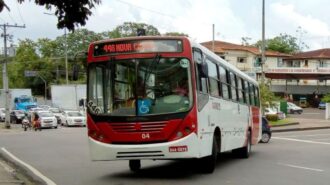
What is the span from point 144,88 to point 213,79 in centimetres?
266

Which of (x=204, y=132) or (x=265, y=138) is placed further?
(x=265, y=138)

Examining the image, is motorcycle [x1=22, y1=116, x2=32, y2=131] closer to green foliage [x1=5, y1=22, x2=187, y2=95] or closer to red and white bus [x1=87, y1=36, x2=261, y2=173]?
red and white bus [x1=87, y1=36, x2=261, y2=173]

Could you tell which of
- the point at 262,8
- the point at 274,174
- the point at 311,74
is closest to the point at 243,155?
the point at 274,174

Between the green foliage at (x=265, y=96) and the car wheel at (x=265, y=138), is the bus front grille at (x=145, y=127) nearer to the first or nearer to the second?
the car wheel at (x=265, y=138)

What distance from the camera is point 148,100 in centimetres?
1191

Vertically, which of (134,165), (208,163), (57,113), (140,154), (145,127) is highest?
(145,127)

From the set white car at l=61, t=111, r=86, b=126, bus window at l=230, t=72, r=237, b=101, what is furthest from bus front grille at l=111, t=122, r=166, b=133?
white car at l=61, t=111, r=86, b=126

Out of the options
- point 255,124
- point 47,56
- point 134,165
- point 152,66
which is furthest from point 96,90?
point 47,56

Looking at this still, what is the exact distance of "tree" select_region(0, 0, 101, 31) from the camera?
793cm

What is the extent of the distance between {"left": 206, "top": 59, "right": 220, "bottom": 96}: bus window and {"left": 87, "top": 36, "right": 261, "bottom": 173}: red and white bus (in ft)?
2.57

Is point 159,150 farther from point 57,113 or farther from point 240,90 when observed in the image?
point 57,113

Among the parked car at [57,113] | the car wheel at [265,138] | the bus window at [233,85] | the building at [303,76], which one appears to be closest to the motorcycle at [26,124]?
the parked car at [57,113]

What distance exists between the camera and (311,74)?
3329 inches

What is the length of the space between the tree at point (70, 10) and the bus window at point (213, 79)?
593cm
